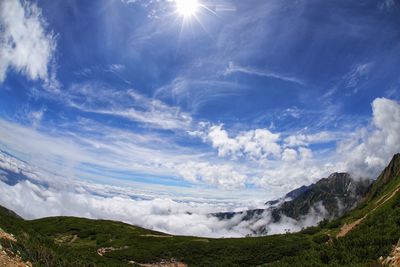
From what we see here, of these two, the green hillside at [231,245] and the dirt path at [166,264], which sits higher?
the green hillside at [231,245]

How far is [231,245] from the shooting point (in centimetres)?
6225

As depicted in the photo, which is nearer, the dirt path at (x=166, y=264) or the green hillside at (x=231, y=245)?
the green hillside at (x=231, y=245)

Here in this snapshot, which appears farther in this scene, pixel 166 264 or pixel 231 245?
pixel 231 245

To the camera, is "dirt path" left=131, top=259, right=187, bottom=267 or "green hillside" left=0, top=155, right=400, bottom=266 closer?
"green hillside" left=0, top=155, right=400, bottom=266

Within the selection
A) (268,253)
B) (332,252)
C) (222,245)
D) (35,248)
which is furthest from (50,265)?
(222,245)

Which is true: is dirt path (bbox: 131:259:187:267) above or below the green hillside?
below

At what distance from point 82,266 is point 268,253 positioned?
117 feet

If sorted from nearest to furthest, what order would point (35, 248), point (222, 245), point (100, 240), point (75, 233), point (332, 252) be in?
point (35, 248) < point (332, 252) < point (222, 245) < point (100, 240) < point (75, 233)

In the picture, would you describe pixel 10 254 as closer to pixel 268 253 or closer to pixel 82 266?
pixel 82 266

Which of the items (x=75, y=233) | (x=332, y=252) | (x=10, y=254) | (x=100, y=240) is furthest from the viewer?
(x=75, y=233)

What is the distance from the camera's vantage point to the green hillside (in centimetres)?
2147

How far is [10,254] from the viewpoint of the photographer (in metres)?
15.7

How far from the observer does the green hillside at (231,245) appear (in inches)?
845

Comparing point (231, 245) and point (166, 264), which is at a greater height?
point (231, 245)
